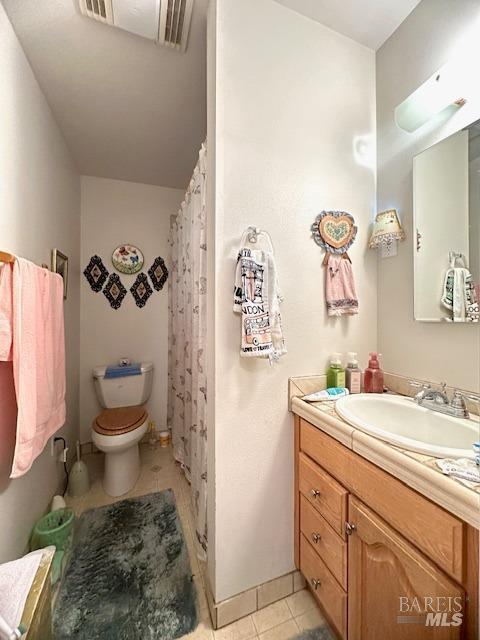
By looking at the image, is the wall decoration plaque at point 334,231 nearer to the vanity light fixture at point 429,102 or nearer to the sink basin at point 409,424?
the vanity light fixture at point 429,102

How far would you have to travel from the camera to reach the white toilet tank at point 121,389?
6.75 ft

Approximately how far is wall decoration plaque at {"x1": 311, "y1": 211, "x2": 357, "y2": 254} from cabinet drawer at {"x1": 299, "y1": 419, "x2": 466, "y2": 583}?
803mm

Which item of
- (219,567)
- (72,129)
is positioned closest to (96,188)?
(72,129)

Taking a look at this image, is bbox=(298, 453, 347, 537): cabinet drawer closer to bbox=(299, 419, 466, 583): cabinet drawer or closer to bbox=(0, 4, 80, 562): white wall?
bbox=(299, 419, 466, 583): cabinet drawer

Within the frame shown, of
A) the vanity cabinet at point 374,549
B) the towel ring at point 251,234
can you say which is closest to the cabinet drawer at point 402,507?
the vanity cabinet at point 374,549

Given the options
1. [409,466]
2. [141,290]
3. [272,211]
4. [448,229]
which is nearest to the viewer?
[409,466]

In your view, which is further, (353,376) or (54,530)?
(54,530)

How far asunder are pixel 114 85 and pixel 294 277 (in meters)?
1.46

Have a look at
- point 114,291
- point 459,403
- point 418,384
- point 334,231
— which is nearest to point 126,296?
point 114,291

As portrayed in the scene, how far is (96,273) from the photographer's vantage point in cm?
227

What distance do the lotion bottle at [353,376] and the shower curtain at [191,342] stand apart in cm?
67

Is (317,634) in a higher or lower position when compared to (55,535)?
lower

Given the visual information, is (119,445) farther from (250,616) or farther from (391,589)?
(391,589)

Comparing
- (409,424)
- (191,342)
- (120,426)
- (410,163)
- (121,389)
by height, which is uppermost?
(410,163)
